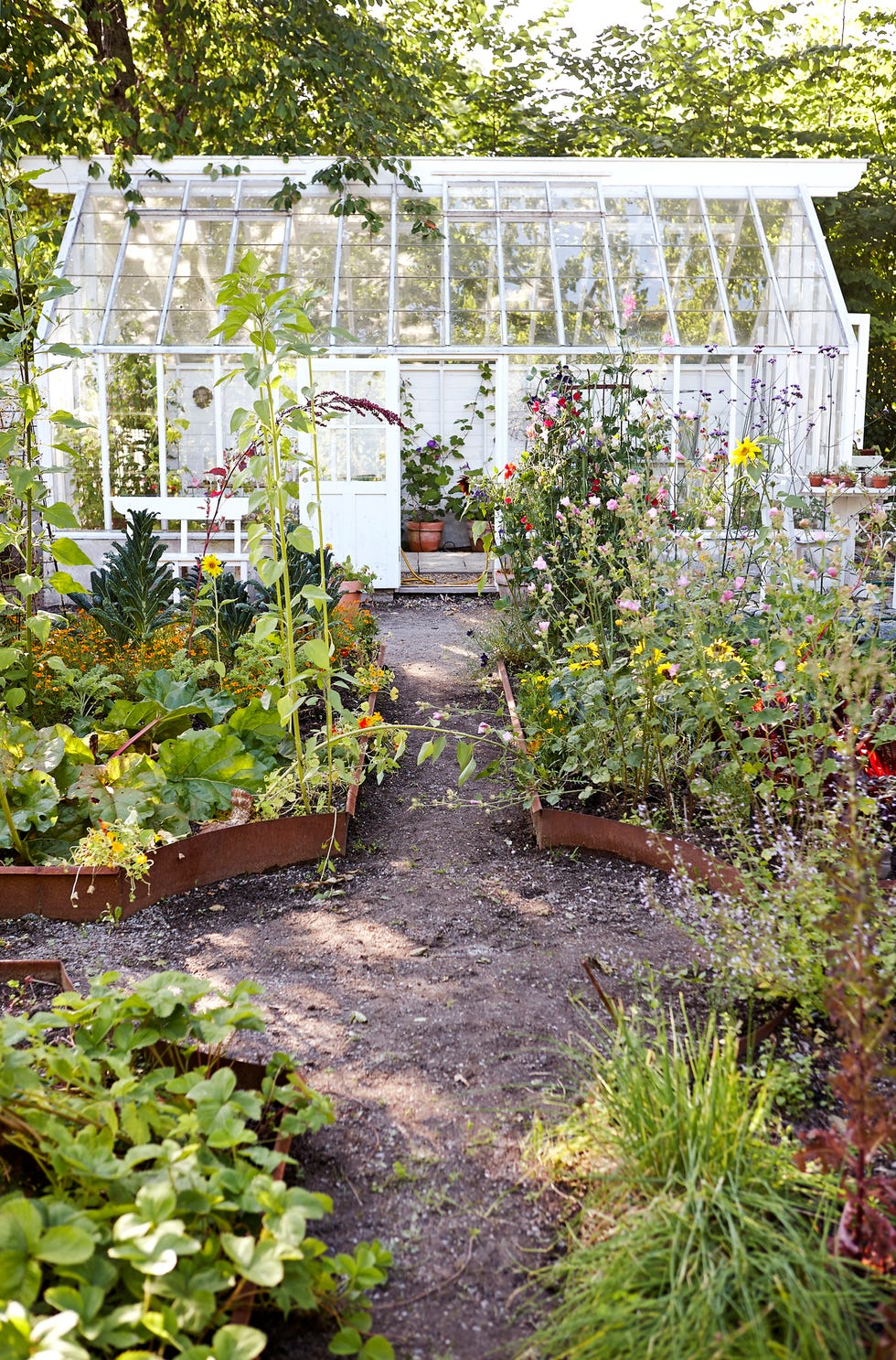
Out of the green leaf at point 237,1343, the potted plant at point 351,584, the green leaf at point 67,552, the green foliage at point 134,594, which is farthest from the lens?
the potted plant at point 351,584

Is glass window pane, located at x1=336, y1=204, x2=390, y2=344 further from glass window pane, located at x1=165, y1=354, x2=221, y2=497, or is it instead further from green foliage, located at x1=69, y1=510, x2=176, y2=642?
green foliage, located at x1=69, y1=510, x2=176, y2=642

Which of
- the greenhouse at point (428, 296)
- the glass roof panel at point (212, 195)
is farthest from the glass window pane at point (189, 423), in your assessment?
the glass roof panel at point (212, 195)

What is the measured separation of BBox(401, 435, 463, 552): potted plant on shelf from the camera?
40.0ft

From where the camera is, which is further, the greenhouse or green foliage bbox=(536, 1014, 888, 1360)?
the greenhouse

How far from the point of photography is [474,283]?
979 centimetres

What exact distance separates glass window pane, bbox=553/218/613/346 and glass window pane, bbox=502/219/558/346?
0.39ft

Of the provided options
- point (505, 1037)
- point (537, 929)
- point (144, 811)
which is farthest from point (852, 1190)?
point (144, 811)

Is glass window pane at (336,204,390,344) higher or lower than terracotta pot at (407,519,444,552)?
higher

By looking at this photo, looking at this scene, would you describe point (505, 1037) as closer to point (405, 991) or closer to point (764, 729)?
point (405, 991)

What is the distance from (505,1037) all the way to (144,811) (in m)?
1.42

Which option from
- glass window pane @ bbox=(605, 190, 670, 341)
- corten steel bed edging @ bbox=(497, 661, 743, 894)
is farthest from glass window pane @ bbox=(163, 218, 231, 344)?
corten steel bed edging @ bbox=(497, 661, 743, 894)

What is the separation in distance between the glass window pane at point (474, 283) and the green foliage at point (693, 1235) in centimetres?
849

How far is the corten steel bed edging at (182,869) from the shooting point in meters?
2.97

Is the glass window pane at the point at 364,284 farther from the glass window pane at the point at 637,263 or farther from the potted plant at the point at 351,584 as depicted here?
the potted plant at the point at 351,584
